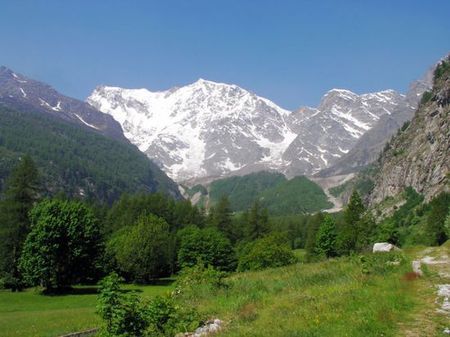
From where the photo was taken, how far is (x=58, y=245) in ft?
219

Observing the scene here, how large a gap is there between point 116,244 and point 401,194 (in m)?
138

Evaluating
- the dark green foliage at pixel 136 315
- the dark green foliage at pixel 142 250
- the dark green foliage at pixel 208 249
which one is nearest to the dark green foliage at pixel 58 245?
the dark green foliage at pixel 142 250

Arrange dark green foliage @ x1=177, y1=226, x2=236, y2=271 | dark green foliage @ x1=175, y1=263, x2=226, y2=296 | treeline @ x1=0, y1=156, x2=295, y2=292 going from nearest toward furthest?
dark green foliage @ x1=175, y1=263, x2=226, y2=296 → treeline @ x1=0, y1=156, x2=295, y2=292 → dark green foliage @ x1=177, y1=226, x2=236, y2=271

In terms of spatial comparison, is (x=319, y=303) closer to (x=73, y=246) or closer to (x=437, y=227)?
(x=73, y=246)

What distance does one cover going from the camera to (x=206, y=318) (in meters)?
21.1

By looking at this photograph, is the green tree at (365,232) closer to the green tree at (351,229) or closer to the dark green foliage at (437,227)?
the green tree at (351,229)

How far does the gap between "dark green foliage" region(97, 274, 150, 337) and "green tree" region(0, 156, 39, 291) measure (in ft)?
190

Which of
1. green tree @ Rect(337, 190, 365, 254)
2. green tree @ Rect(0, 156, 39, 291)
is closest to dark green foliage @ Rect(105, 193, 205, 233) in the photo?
green tree @ Rect(0, 156, 39, 291)

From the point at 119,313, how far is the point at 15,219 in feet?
202

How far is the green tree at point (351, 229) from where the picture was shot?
300ft

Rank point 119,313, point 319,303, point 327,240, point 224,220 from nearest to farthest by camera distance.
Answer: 1. point 119,313
2. point 319,303
3. point 327,240
4. point 224,220

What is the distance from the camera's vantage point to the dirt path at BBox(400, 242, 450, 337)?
15239 mm

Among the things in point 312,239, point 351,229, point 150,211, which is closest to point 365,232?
point 351,229

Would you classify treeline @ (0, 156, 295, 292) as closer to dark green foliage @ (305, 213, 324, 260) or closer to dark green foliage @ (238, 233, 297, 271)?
dark green foliage @ (238, 233, 297, 271)
